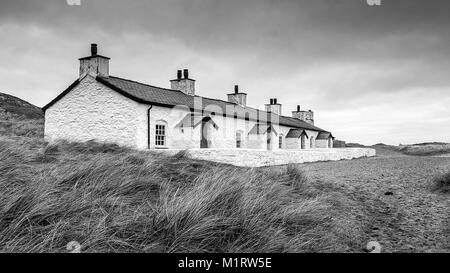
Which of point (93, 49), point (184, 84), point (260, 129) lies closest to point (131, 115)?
point (93, 49)

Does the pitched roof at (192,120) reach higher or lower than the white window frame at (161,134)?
higher

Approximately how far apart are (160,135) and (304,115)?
2741 centimetres

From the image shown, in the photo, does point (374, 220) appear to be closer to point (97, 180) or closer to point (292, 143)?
point (97, 180)

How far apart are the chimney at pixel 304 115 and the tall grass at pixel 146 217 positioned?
122 ft

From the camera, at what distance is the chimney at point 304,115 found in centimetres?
4288

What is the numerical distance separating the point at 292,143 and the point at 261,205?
27.4 meters

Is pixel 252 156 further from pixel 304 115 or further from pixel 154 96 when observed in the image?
pixel 304 115

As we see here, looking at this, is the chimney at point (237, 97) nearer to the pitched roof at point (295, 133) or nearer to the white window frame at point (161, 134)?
the pitched roof at point (295, 133)

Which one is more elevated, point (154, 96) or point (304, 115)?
point (304, 115)

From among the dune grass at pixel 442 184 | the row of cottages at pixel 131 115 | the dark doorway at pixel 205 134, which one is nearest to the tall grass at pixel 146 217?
the dune grass at pixel 442 184

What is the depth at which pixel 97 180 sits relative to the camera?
5684mm

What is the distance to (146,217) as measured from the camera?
166 inches

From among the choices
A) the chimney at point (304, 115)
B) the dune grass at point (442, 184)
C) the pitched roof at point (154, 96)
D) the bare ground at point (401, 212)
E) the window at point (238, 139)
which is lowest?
the bare ground at point (401, 212)

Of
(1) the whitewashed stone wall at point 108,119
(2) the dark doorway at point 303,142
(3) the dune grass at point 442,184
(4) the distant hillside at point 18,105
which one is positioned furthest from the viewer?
(4) the distant hillside at point 18,105
